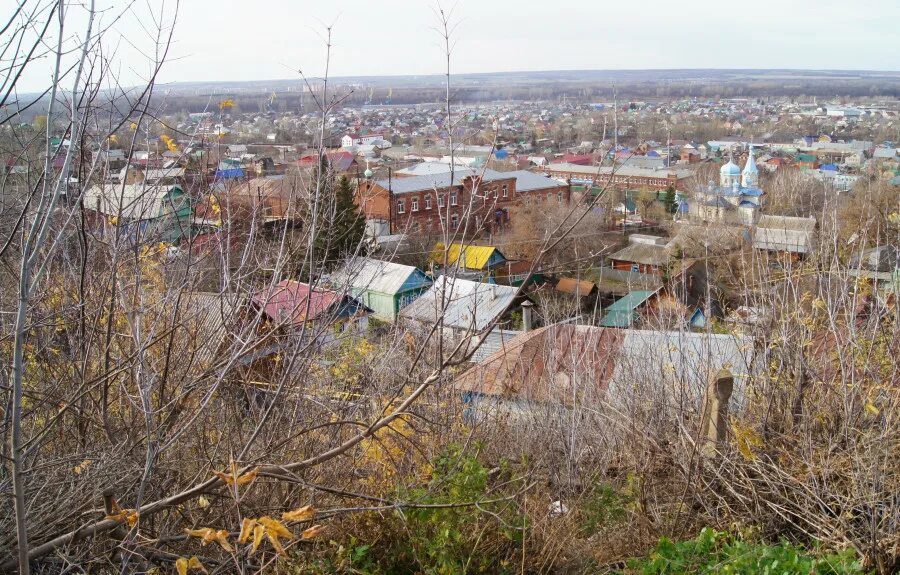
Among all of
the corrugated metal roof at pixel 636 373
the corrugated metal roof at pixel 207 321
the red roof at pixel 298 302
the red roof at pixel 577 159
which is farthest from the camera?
the red roof at pixel 577 159

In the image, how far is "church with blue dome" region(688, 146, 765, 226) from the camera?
998 inches

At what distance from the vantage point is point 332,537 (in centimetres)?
303

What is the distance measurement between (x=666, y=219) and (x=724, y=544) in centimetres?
2774

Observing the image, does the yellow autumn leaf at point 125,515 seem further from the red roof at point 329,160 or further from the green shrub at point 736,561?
the green shrub at point 736,561

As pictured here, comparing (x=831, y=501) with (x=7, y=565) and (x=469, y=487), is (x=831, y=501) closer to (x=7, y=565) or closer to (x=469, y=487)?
(x=469, y=487)

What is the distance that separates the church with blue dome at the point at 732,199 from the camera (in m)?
25.3

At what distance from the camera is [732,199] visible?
2886 centimetres

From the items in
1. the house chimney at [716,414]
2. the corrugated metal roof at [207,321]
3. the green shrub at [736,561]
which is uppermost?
the corrugated metal roof at [207,321]

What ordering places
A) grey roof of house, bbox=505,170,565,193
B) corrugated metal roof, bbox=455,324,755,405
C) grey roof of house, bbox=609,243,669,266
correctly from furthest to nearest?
grey roof of house, bbox=505,170,565,193 < grey roof of house, bbox=609,243,669,266 < corrugated metal roof, bbox=455,324,755,405

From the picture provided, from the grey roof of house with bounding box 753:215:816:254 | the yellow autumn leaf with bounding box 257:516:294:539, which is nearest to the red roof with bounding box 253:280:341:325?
the yellow autumn leaf with bounding box 257:516:294:539

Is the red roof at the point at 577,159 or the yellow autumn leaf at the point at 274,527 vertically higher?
the yellow autumn leaf at the point at 274,527

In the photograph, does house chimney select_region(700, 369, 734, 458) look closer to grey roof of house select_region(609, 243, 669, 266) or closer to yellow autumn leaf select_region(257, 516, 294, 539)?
yellow autumn leaf select_region(257, 516, 294, 539)

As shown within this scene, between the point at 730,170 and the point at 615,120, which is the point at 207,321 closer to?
the point at 615,120

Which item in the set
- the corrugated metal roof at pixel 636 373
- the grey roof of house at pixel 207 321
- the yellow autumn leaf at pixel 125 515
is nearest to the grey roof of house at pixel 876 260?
the corrugated metal roof at pixel 636 373
